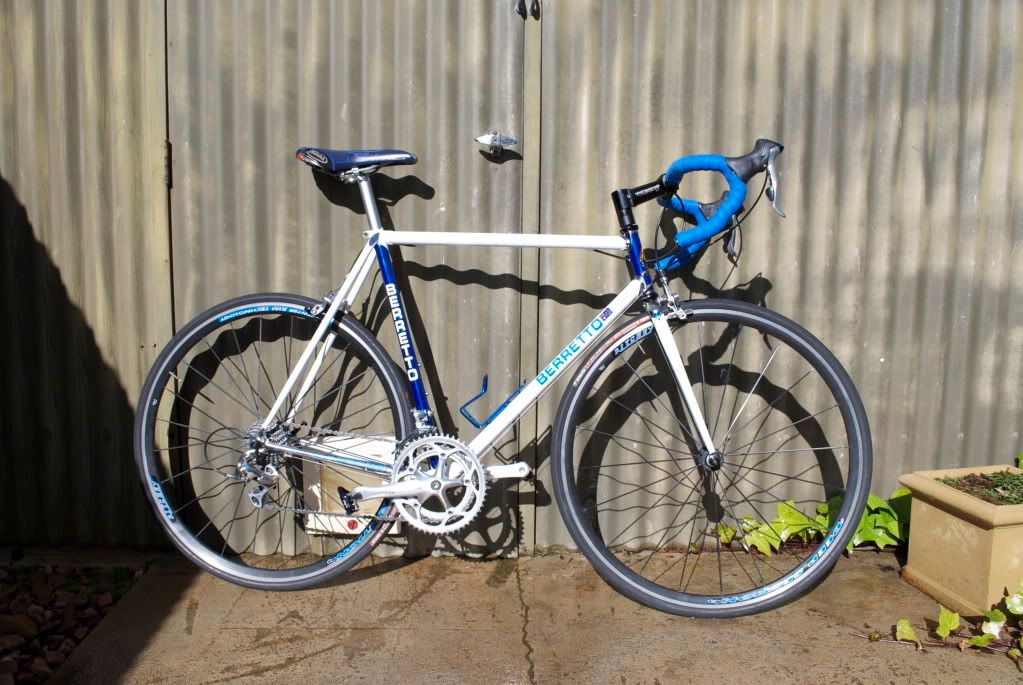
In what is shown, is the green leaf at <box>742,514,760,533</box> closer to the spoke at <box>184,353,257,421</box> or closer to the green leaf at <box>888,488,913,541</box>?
the green leaf at <box>888,488,913,541</box>

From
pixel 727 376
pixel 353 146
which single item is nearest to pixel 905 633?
pixel 727 376

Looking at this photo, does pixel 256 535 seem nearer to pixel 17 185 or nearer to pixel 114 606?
pixel 114 606

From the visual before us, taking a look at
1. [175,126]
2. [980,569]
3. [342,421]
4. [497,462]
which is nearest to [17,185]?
[175,126]

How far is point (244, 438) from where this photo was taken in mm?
3557

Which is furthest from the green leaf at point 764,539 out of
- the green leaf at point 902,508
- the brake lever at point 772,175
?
the brake lever at point 772,175

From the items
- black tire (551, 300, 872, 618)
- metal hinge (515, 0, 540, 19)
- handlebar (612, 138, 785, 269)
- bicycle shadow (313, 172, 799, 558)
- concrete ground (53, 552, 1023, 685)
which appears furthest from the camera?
black tire (551, 300, 872, 618)

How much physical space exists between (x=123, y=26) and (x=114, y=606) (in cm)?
230

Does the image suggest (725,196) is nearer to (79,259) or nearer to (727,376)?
(727,376)

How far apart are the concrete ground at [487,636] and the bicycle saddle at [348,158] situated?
1660 millimetres

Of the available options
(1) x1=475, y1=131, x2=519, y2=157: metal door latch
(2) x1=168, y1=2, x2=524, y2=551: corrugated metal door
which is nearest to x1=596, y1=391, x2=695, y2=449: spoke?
(2) x1=168, y1=2, x2=524, y2=551: corrugated metal door

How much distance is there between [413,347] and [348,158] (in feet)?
2.48

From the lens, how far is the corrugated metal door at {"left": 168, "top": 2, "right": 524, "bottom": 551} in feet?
11.8

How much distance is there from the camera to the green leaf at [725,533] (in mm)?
3875

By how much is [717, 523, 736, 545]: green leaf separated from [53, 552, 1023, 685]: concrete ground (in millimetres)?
438
